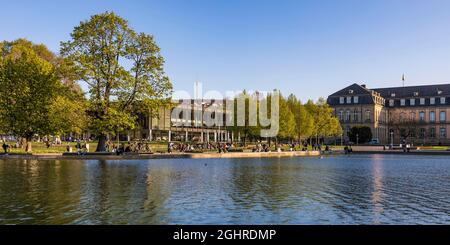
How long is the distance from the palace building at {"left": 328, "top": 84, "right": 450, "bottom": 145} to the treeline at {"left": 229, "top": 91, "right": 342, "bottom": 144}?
27994 millimetres

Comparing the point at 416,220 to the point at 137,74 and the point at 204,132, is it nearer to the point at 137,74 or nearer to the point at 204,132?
the point at 137,74

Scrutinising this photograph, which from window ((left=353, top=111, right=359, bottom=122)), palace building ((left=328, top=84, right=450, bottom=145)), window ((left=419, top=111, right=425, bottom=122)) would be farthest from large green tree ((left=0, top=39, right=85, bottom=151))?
window ((left=419, top=111, right=425, bottom=122))

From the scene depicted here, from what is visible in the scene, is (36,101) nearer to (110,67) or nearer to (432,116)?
(110,67)

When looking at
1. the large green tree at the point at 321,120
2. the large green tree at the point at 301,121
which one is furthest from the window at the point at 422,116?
the large green tree at the point at 301,121

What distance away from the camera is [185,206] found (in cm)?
1800

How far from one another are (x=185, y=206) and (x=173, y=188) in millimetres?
5756

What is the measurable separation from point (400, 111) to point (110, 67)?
393ft

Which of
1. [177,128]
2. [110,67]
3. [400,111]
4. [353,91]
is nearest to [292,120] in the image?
[110,67]

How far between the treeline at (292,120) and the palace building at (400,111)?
1102 inches

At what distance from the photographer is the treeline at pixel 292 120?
85.3m

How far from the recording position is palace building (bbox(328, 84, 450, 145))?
141m

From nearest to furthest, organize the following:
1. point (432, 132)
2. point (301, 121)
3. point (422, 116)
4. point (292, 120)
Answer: point (292, 120) → point (301, 121) → point (432, 132) → point (422, 116)

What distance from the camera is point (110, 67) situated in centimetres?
5441
